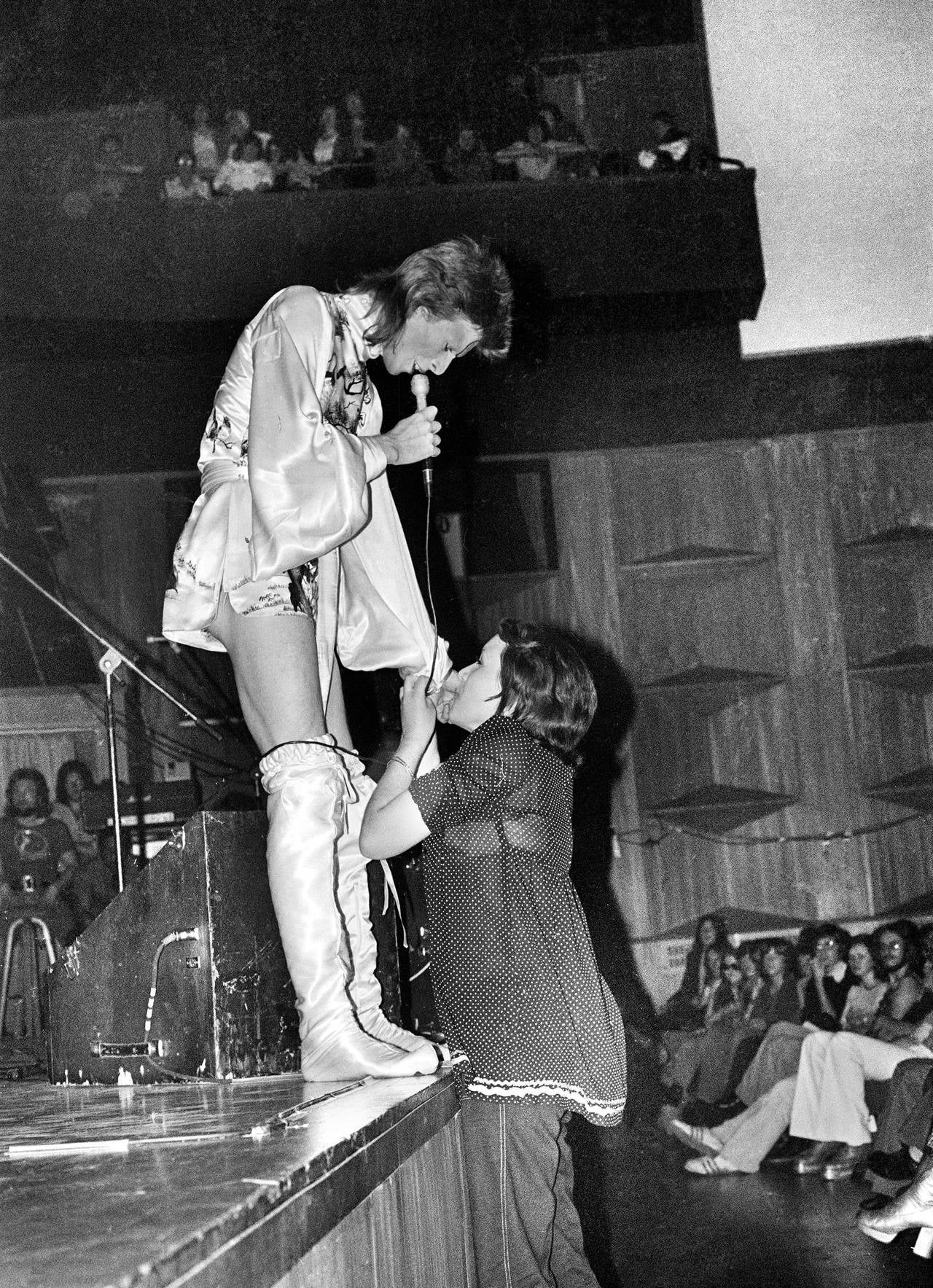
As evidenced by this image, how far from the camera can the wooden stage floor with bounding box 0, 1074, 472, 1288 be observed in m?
0.71

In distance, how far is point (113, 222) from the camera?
5297mm

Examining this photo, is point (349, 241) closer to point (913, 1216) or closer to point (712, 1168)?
point (712, 1168)

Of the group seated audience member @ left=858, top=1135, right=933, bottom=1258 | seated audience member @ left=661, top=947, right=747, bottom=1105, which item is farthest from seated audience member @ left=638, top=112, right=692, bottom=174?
seated audience member @ left=858, top=1135, right=933, bottom=1258

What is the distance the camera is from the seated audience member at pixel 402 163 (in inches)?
220

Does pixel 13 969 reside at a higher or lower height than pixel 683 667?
lower

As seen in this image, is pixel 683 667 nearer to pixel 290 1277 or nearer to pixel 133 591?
pixel 133 591

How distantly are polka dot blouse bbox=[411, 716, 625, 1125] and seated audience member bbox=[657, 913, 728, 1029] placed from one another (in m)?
3.36

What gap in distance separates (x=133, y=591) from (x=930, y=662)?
3.49m

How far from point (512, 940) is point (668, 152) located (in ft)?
15.0

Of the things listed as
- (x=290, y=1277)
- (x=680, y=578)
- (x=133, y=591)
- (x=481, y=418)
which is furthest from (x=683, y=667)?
(x=290, y=1277)

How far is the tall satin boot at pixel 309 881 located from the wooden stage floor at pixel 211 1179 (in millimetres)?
96

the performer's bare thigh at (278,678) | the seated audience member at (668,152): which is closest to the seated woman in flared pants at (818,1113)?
the performer's bare thigh at (278,678)

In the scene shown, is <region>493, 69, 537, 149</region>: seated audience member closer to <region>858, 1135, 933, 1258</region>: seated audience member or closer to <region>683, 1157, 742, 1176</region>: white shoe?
<region>683, 1157, 742, 1176</region>: white shoe

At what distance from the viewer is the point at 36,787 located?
518 centimetres
